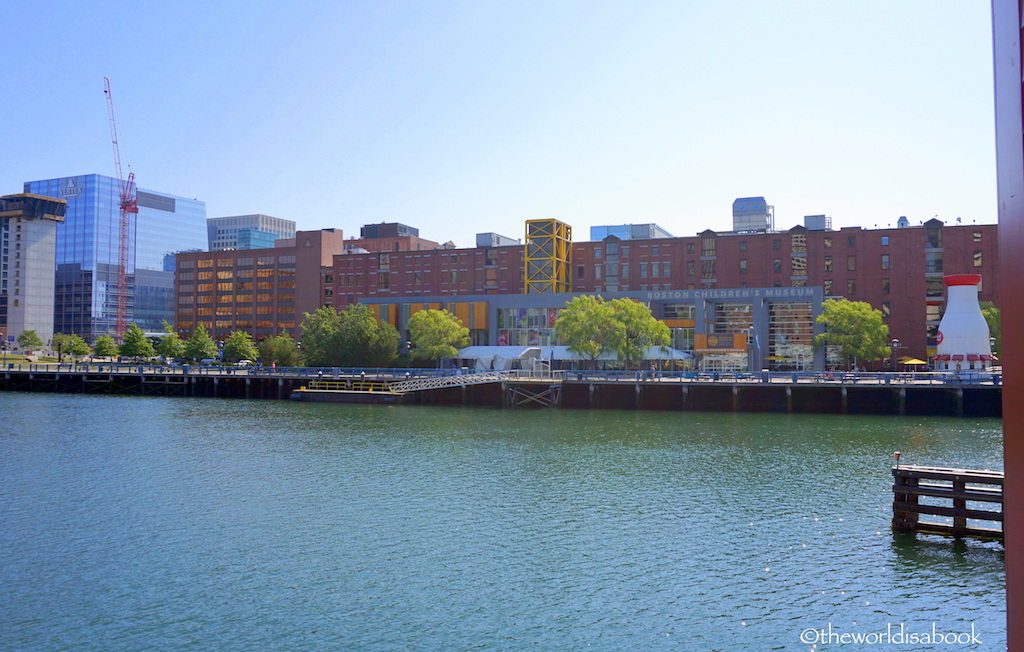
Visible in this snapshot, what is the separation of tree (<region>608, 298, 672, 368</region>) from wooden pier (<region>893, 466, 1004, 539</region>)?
6096 centimetres

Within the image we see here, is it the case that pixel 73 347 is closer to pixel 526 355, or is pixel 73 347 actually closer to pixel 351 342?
pixel 351 342

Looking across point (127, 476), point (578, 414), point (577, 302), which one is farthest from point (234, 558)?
point (577, 302)

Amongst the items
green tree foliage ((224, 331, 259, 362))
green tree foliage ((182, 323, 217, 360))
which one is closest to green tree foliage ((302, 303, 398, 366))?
green tree foliage ((224, 331, 259, 362))

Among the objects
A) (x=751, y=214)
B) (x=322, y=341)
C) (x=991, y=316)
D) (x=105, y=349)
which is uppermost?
(x=751, y=214)

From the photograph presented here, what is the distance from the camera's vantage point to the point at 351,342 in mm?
98375

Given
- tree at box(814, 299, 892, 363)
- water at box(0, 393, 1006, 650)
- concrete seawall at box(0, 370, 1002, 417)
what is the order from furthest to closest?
tree at box(814, 299, 892, 363) → concrete seawall at box(0, 370, 1002, 417) → water at box(0, 393, 1006, 650)

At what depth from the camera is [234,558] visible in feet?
81.8

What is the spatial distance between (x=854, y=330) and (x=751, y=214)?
189ft

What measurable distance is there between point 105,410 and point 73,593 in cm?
5819

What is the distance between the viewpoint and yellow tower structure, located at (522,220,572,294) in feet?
401

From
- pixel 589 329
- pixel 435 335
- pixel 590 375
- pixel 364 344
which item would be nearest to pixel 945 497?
pixel 590 375

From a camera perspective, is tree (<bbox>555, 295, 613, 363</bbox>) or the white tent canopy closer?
tree (<bbox>555, 295, 613, 363</bbox>)

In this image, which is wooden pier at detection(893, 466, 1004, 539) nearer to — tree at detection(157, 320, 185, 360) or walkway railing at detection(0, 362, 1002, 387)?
walkway railing at detection(0, 362, 1002, 387)

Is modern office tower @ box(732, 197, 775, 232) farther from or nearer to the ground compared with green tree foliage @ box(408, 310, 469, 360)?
farther from the ground
